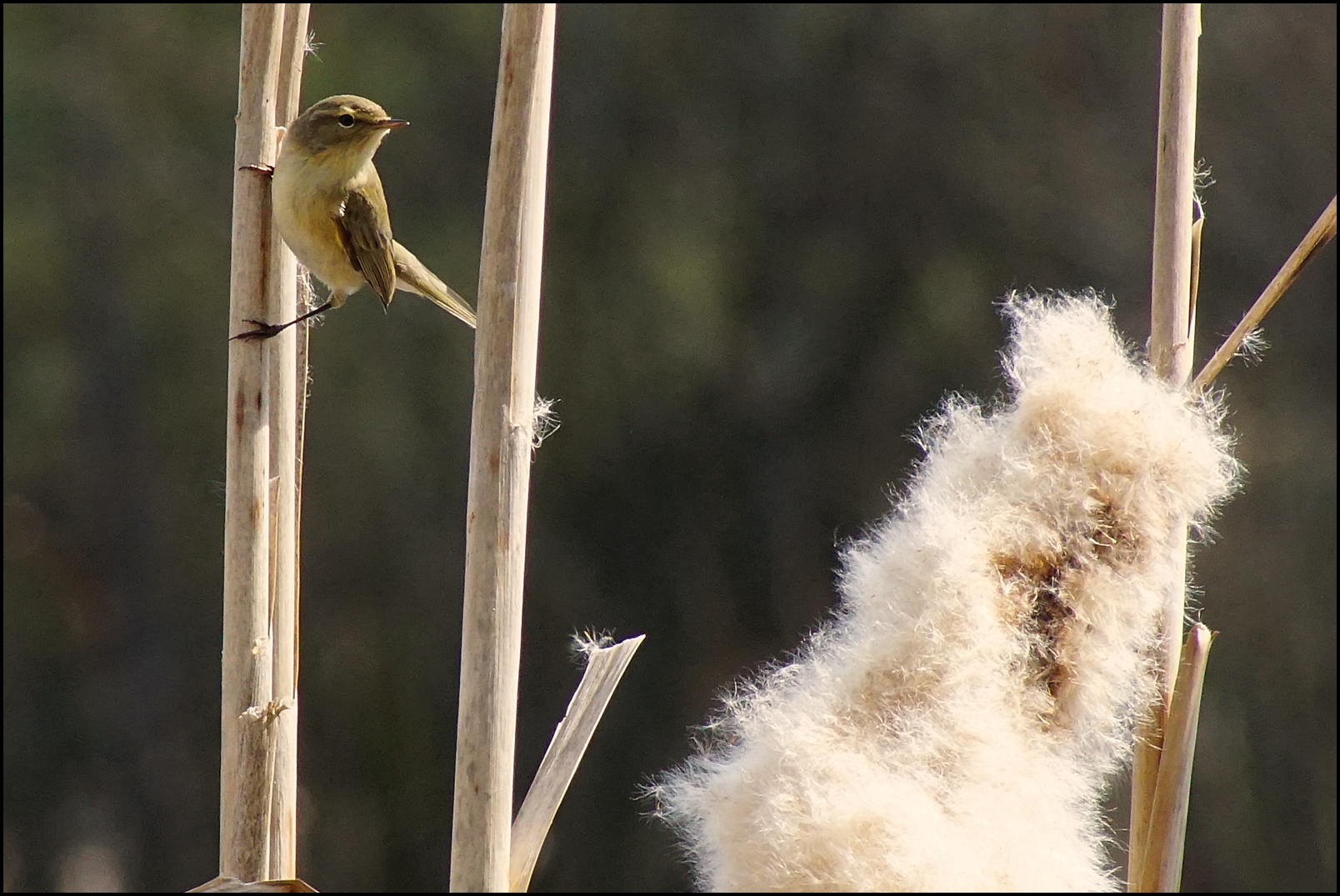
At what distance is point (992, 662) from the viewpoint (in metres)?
0.69

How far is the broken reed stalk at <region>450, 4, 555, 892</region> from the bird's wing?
48 cm

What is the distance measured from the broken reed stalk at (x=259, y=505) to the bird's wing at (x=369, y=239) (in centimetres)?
25

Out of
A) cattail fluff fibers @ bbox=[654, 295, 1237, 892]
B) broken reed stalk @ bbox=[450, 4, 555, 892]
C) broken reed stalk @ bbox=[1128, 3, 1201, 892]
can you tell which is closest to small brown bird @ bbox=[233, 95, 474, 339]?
broken reed stalk @ bbox=[450, 4, 555, 892]

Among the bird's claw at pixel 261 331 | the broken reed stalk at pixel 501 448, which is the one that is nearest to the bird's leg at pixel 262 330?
the bird's claw at pixel 261 331

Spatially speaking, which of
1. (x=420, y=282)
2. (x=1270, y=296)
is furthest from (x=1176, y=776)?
(x=420, y=282)

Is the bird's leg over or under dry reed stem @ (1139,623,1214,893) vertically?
over

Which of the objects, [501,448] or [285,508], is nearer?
[501,448]

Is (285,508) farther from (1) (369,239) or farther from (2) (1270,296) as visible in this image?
(2) (1270,296)

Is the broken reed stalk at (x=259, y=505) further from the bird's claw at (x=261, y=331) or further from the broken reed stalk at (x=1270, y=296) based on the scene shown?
the broken reed stalk at (x=1270, y=296)

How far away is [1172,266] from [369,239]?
2.37ft

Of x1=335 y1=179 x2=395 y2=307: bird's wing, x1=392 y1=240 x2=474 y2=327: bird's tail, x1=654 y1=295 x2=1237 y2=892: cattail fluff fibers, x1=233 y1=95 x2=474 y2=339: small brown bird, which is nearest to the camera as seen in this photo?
x1=654 y1=295 x2=1237 y2=892: cattail fluff fibers

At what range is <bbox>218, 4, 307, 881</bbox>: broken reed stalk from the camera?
0.82 m

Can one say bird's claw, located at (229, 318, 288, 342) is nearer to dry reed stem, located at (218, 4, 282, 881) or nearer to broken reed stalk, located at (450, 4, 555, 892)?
dry reed stem, located at (218, 4, 282, 881)

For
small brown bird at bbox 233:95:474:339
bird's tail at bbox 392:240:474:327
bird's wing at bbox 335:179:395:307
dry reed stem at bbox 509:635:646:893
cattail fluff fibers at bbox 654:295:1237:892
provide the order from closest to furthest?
cattail fluff fibers at bbox 654:295:1237:892 < dry reed stem at bbox 509:635:646:893 < small brown bird at bbox 233:95:474:339 < bird's wing at bbox 335:179:395:307 < bird's tail at bbox 392:240:474:327
